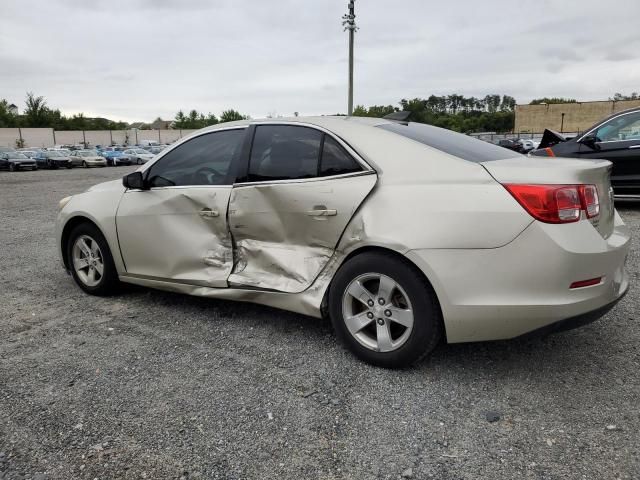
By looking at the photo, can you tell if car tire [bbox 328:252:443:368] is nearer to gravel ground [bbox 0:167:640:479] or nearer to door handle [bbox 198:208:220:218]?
gravel ground [bbox 0:167:640:479]

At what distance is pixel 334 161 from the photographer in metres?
3.30

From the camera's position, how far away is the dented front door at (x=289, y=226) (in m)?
3.18

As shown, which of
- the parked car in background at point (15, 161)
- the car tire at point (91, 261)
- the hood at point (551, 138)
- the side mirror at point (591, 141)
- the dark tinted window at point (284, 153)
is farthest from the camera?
the parked car in background at point (15, 161)

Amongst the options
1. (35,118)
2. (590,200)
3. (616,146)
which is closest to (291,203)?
(590,200)

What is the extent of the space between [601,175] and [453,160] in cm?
83

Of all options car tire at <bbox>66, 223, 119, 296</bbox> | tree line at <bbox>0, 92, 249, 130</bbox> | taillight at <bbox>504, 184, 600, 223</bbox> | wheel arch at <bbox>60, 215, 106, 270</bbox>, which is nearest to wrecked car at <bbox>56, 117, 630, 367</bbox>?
taillight at <bbox>504, 184, 600, 223</bbox>

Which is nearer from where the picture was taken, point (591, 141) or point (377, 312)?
point (377, 312)

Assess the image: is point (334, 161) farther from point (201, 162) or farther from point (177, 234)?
point (177, 234)

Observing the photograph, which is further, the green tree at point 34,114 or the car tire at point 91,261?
the green tree at point 34,114

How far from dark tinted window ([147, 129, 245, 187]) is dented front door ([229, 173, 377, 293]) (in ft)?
0.95

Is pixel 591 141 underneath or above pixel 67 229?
above

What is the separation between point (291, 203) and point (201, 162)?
1.03 meters

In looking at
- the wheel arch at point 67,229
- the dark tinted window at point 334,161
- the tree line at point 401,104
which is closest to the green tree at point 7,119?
the tree line at point 401,104

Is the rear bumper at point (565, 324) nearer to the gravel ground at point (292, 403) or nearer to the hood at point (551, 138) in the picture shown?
the gravel ground at point (292, 403)
